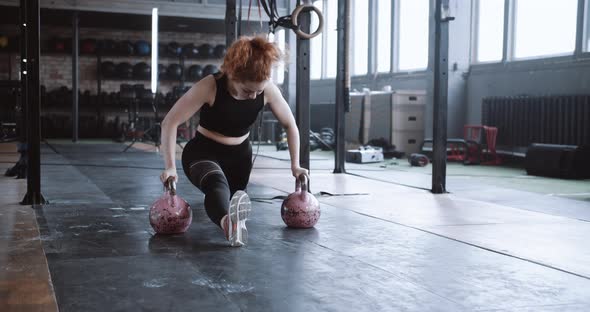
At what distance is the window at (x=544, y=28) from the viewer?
7.06m

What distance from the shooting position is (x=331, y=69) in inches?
508

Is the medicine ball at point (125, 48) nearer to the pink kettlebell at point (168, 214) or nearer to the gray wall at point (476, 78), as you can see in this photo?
the gray wall at point (476, 78)

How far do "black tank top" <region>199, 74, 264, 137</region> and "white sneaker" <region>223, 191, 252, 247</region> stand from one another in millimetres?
435

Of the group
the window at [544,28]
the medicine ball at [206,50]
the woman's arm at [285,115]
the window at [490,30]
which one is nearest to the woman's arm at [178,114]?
the woman's arm at [285,115]

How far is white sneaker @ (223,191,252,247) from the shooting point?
2465mm

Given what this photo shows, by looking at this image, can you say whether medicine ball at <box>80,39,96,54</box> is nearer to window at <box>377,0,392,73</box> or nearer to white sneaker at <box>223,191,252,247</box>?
window at <box>377,0,392,73</box>

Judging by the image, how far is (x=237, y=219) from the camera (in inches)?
99.3

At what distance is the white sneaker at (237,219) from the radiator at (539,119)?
512cm

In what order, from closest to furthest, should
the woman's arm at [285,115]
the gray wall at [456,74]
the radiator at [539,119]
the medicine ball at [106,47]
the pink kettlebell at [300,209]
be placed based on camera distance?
1. the woman's arm at [285,115]
2. the pink kettlebell at [300,209]
3. the radiator at [539,119]
4. the gray wall at [456,74]
5. the medicine ball at [106,47]

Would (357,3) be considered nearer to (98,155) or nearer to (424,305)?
(98,155)

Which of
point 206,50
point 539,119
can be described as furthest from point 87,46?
point 539,119

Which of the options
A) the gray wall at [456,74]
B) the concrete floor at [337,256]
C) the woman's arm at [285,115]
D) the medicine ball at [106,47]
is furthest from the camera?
the medicine ball at [106,47]

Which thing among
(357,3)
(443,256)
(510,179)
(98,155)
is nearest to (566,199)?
(510,179)

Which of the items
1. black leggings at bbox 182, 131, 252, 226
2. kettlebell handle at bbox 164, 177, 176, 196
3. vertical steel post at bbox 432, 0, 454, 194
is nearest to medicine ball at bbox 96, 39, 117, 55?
Result: vertical steel post at bbox 432, 0, 454, 194
